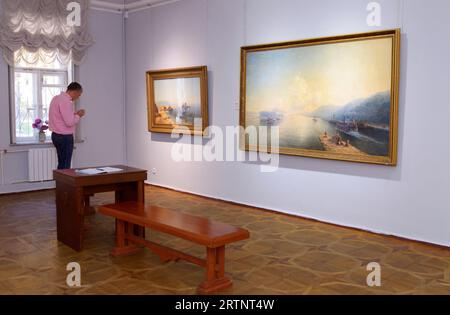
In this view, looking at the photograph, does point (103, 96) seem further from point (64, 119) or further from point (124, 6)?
point (64, 119)

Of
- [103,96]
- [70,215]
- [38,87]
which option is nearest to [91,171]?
[70,215]

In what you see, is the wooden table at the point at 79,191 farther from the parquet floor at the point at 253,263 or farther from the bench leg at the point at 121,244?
the bench leg at the point at 121,244

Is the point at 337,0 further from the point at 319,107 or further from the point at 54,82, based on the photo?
the point at 54,82

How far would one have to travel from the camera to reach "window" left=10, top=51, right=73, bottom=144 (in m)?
8.68

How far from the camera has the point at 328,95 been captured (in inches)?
253

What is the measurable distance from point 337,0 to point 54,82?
5.69m

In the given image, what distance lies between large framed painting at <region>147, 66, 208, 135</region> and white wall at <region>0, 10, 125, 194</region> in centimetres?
105

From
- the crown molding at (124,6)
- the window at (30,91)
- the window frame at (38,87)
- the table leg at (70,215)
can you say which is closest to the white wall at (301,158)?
the crown molding at (124,6)

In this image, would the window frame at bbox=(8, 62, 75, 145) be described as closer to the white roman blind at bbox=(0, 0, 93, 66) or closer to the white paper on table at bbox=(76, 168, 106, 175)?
the white roman blind at bbox=(0, 0, 93, 66)

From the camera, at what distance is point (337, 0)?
20.8 ft

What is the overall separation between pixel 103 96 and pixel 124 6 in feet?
6.41

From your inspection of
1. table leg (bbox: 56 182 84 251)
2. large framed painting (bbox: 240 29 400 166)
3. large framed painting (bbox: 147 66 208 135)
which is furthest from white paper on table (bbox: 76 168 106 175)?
large framed painting (bbox: 147 66 208 135)

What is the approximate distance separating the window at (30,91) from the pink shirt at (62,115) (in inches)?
67.4

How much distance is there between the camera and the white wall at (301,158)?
217 inches
